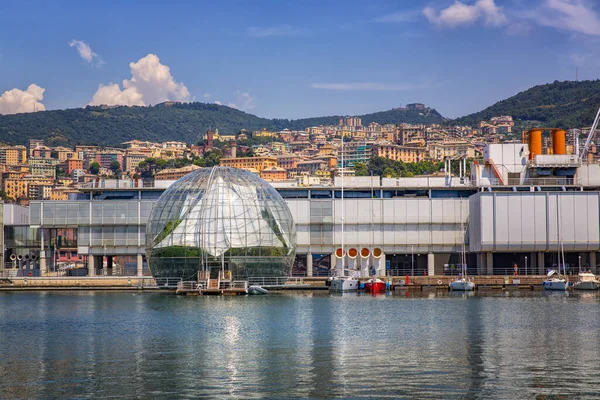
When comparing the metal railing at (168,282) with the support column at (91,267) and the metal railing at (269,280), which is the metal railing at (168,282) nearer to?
the metal railing at (269,280)

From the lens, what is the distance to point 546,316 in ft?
206

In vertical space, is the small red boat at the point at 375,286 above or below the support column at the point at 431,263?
below

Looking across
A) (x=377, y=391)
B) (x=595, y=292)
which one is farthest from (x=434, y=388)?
(x=595, y=292)

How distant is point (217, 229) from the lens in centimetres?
8719

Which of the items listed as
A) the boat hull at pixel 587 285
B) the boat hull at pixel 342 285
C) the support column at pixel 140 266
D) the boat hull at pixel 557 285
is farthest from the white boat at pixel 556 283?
the support column at pixel 140 266

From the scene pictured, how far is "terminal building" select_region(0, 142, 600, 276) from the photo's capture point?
348 feet

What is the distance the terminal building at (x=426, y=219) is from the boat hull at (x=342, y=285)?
35.6 feet

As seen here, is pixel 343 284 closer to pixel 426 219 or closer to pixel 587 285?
pixel 426 219

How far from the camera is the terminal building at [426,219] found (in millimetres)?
106000

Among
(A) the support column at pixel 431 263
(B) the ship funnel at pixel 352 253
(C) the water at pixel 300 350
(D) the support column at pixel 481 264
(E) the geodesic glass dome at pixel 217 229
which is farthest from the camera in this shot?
(A) the support column at pixel 431 263

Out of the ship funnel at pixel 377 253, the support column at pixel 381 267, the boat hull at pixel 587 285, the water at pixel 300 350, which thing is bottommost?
the water at pixel 300 350

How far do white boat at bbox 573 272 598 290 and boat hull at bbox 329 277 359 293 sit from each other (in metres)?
21.7

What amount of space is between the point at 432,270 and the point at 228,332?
60.1 m

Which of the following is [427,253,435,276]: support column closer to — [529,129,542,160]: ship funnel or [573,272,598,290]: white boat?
[529,129,542,160]: ship funnel
